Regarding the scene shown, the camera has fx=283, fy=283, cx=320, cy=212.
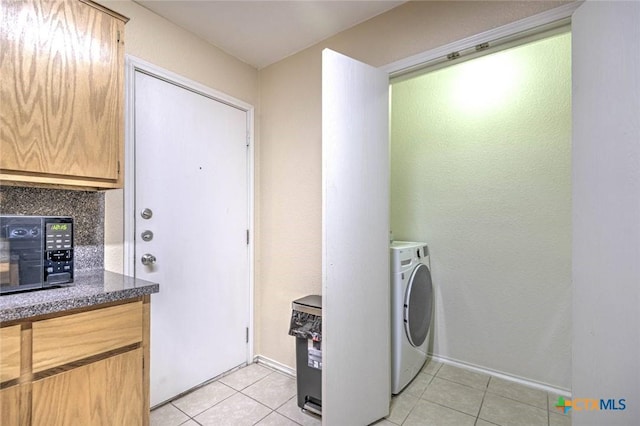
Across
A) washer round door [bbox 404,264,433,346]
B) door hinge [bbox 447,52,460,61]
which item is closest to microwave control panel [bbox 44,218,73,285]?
washer round door [bbox 404,264,433,346]

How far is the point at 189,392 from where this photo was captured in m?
1.92

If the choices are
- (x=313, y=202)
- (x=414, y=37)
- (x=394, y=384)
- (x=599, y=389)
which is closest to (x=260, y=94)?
(x=313, y=202)

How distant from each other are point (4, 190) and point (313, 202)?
1579 mm

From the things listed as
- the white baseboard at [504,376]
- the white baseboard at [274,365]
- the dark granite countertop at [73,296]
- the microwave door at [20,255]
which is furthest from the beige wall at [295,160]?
the microwave door at [20,255]

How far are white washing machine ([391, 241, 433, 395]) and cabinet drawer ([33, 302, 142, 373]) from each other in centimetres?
143

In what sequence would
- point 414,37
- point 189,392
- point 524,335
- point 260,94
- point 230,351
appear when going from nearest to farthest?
1. point 414,37
2. point 189,392
3. point 524,335
4. point 230,351
5. point 260,94

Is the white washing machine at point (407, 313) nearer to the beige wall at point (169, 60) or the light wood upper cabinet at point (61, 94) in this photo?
Result: the beige wall at point (169, 60)

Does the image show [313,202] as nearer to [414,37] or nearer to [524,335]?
[414,37]

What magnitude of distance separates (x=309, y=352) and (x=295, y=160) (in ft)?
4.40

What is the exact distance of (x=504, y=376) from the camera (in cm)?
211

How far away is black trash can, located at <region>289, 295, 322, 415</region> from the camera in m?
1.67

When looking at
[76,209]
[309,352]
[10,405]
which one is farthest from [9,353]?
[309,352]

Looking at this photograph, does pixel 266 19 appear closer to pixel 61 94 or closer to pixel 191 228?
pixel 61 94

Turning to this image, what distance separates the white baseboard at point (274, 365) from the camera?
2.17 meters
